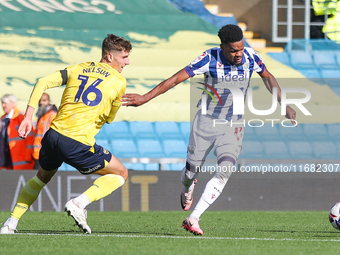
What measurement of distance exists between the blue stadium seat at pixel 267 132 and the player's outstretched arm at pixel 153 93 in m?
Answer: 6.59

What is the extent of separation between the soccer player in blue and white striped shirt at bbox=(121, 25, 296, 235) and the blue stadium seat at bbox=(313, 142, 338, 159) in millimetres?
6161

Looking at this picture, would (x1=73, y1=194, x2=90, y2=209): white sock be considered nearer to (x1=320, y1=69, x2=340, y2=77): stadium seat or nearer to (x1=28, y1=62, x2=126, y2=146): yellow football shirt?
(x1=28, y1=62, x2=126, y2=146): yellow football shirt

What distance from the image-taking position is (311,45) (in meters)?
14.1

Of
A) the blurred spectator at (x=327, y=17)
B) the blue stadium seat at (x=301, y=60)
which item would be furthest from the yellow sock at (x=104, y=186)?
the blurred spectator at (x=327, y=17)

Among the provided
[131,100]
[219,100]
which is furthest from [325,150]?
[131,100]

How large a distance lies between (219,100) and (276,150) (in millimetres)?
6015

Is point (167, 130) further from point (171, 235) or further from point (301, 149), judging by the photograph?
point (171, 235)

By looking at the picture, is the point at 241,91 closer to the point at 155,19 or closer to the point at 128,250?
the point at 128,250

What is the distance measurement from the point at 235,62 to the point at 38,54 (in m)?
7.97

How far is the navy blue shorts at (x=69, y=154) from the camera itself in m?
4.99

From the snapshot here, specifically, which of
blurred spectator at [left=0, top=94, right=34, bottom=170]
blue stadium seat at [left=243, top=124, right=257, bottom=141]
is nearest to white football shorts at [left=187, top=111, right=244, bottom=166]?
blurred spectator at [left=0, top=94, right=34, bottom=170]

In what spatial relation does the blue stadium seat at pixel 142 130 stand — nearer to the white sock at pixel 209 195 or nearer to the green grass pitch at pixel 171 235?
the green grass pitch at pixel 171 235

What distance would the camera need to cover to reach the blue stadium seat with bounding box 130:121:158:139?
11445mm

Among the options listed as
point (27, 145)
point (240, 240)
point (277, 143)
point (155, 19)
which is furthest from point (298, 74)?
point (240, 240)
